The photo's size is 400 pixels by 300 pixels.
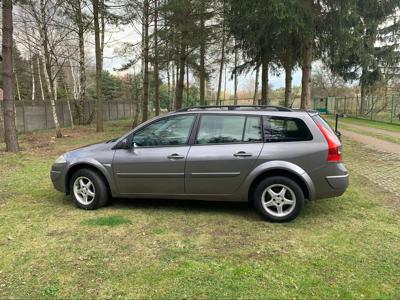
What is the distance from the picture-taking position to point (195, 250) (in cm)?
423

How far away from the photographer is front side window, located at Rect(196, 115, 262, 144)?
526 centimetres

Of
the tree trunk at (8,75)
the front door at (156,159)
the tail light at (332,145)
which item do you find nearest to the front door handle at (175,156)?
the front door at (156,159)

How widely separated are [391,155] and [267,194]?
7505 millimetres

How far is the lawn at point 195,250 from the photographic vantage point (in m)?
3.42

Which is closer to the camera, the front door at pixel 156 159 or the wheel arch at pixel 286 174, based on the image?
the wheel arch at pixel 286 174

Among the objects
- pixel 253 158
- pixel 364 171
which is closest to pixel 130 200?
pixel 253 158

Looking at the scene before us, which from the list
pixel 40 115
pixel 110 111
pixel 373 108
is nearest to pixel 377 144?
pixel 373 108

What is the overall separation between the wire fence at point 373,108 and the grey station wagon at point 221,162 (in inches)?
825

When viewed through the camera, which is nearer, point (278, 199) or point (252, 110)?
point (278, 199)

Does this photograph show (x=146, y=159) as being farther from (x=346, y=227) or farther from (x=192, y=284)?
(x=346, y=227)

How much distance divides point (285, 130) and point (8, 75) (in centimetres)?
926

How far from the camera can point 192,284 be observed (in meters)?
3.47

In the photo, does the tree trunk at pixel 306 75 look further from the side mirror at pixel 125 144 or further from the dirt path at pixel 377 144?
the side mirror at pixel 125 144

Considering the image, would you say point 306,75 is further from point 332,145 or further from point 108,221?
point 108,221
